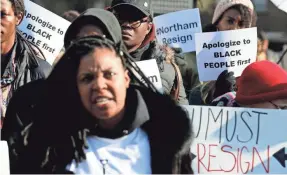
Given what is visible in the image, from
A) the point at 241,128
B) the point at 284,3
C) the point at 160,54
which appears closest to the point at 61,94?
the point at 241,128

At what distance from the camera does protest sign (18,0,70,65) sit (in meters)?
5.62

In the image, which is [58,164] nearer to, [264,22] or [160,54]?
[160,54]

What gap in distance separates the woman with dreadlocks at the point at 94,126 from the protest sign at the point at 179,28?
98.5 inches

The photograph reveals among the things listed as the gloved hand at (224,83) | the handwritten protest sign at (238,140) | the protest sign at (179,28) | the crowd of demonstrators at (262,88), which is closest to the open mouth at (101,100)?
the handwritten protest sign at (238,140)

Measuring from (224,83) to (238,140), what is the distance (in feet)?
4.32

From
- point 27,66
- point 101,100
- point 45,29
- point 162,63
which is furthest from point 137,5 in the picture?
point 101,100

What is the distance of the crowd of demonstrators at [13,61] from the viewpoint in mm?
4691

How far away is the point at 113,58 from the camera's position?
3.97m

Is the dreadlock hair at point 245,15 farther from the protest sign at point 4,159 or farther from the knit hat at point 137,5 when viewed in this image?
the protest sign at point 4,159

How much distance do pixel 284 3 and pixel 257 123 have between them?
168 centimetres

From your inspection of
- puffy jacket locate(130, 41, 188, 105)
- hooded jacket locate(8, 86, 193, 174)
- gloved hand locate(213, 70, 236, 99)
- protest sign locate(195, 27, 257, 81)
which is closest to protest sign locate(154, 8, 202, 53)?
protest sign locate(195, 27, 257, 81)

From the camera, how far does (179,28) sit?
21.4 ft

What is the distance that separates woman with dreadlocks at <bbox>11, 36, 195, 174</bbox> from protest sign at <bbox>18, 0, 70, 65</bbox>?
163 cm

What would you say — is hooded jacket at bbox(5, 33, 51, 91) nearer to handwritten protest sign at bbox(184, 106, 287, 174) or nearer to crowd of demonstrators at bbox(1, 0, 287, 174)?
crowd of demonstrators at bbox(1, 0, 287, 174)
